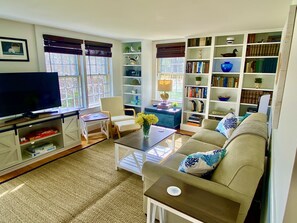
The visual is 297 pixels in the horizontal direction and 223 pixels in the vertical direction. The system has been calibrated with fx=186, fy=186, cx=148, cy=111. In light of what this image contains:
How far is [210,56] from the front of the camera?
4.12 meters

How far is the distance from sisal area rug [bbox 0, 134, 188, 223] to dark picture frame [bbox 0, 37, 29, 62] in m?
1.90

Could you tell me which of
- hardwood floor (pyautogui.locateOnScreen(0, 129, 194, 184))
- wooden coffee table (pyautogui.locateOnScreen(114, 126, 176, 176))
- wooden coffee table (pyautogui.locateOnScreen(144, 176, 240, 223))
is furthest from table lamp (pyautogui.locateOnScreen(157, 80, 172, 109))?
wooden coffee table (pyautogui.locateOnScreen(144, 176, 240, 223))

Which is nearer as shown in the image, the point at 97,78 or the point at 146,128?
the point at 146,128

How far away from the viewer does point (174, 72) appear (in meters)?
5.07

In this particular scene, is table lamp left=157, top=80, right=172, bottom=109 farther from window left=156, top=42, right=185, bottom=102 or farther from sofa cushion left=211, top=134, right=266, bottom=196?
sofa cushion left=211, top=134, right=266, bottom=196

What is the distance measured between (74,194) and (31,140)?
1376 mm

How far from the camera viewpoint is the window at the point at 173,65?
15.7 ft

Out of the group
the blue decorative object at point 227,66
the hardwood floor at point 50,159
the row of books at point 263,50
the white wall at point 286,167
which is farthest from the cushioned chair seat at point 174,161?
the row of books at point 263,50

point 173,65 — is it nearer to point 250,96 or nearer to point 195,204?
point 250,96

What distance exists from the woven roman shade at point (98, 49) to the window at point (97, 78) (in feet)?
0.53

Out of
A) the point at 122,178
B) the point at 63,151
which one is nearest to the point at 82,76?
the point at 63,151

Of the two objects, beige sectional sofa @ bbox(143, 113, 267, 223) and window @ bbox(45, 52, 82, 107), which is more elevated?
window @ bbox(45, 52, 82, 107)

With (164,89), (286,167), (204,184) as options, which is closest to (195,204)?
(204,184)

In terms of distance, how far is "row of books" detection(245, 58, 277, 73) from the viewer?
3553 mm
